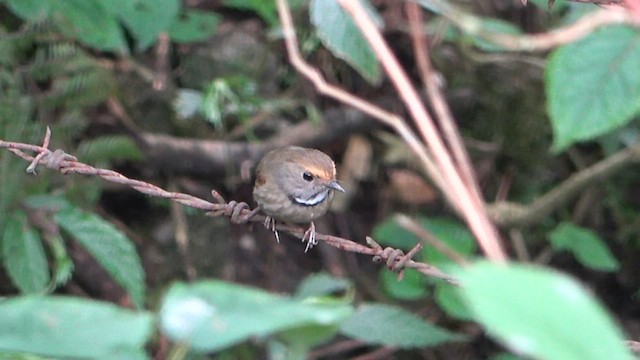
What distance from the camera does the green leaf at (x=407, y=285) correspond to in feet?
11.9

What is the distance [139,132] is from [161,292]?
2.16 ft

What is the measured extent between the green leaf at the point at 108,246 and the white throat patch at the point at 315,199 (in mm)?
508

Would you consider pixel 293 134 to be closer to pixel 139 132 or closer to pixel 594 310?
pixel 139 132

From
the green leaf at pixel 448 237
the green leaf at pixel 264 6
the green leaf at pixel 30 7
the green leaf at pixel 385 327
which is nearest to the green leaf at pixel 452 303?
the green leaf at pixel 448 237

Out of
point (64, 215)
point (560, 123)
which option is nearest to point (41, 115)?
point (64, 215)

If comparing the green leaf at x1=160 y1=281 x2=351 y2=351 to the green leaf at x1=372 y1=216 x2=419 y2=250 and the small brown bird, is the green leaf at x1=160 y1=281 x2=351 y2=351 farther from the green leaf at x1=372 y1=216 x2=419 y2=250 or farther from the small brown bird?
the green leaf at x1=372 y1=216 x2=419 y2=250

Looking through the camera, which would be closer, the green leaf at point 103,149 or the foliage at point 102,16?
the foliage at point 102,16

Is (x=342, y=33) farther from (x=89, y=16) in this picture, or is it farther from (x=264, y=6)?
(x=264, y=6)

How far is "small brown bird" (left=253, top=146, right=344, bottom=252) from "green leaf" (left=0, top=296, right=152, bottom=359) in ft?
5.87

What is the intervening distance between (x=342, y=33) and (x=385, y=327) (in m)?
1.15

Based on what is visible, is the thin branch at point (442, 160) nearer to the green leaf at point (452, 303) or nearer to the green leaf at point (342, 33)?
the green leaf at point (342, 33)

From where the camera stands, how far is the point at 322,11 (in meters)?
2.20

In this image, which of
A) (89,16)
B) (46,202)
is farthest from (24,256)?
(89,16)

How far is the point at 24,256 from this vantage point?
2.66 meters
